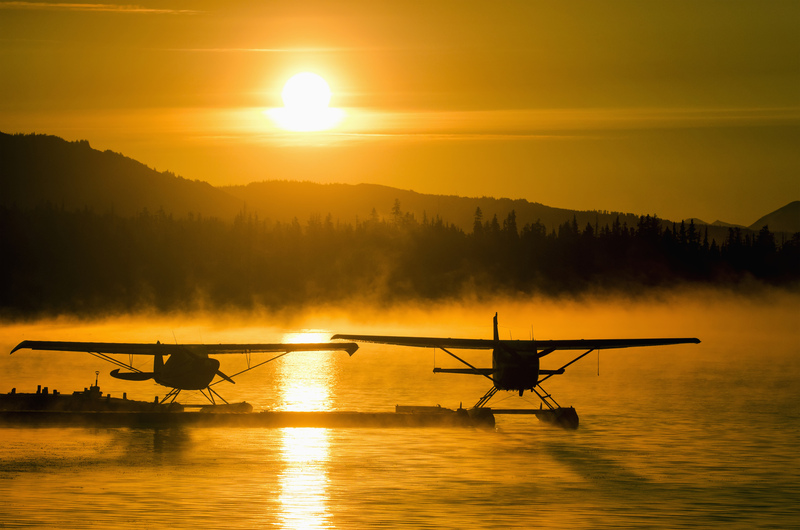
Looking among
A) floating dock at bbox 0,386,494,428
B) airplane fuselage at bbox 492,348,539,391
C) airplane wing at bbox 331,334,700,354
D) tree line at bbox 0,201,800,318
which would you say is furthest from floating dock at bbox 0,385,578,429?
tree line at bbox 0,201,800,318

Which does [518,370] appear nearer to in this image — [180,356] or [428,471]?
[428,471]

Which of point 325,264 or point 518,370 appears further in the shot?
point 325,264

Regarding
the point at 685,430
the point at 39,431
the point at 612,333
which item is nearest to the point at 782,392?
the point at 685,430

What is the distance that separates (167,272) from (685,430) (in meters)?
119

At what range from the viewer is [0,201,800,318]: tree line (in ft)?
448

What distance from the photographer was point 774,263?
141 m

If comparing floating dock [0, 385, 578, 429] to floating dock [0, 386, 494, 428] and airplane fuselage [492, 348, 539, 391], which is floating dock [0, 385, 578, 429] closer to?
floating dock [0, 386, 494, 428]

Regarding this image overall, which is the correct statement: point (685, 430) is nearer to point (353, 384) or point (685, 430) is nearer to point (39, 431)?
point (39, 431)

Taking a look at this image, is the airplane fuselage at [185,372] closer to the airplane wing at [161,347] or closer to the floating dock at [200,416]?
the airplane wing at [161,347]

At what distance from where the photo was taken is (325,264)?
151m

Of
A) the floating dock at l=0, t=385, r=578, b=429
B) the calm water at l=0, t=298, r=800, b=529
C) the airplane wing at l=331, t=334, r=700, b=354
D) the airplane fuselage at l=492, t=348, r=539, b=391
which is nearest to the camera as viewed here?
the calm water at l=0, t=298, r=800, b=529

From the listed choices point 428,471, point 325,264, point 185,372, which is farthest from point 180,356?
point 325,264

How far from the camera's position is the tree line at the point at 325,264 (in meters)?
137

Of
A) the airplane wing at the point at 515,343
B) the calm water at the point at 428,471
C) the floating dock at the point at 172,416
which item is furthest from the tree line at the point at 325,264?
the airplane wing at the point at 515,343
